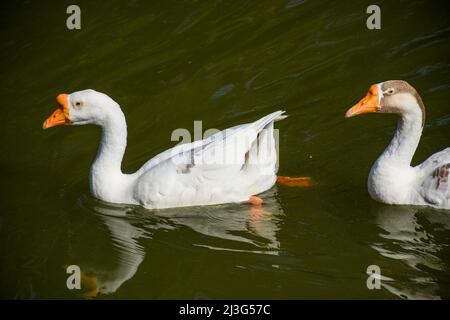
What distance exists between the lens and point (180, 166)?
6.97m

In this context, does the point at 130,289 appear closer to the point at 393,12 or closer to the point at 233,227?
the point at 233,227

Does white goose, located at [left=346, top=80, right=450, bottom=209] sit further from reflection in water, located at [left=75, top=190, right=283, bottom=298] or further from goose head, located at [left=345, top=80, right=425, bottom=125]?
reflection in water, located at [left=75, top=190, right=283, bottom=298]

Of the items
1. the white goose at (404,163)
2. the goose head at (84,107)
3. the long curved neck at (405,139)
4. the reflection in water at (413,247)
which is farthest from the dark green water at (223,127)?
the goose head at (84,107)

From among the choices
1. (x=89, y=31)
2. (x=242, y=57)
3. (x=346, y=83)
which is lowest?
(x=346, y=83)

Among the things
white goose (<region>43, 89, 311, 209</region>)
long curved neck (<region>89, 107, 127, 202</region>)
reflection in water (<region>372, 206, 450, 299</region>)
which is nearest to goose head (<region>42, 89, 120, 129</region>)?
white goose (<region>43, 89, 311, 209</region>)

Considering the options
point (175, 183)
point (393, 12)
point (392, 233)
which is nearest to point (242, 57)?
point (393, 12)

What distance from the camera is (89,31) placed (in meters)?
11.4

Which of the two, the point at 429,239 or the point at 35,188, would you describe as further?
the point at 35,188

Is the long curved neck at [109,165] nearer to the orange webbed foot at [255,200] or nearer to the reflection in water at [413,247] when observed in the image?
the orange webbed foot at [255,200]

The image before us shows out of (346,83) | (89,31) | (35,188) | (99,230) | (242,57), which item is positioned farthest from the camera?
(89,31)

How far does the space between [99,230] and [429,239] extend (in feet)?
10.7

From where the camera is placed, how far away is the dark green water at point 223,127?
19.6 feet

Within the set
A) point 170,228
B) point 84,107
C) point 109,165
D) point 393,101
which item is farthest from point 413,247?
point 84,107

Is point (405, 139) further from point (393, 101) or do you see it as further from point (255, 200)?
point (255, 200)
